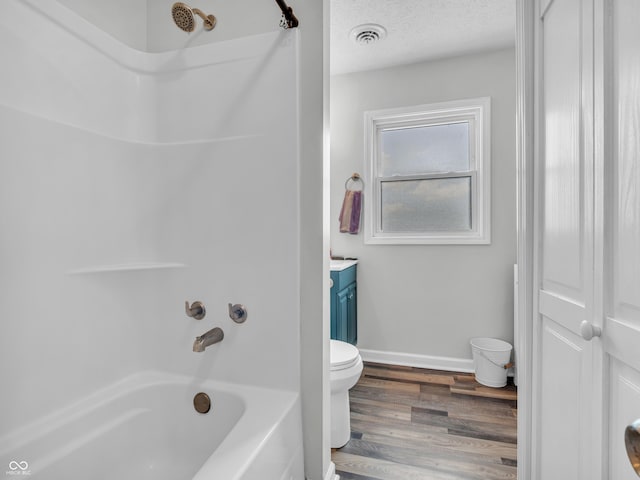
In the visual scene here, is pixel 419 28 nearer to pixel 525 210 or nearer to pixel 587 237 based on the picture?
pixel 525 210

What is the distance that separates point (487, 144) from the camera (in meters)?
2.61

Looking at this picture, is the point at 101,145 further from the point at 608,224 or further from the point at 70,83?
the point at 608,224

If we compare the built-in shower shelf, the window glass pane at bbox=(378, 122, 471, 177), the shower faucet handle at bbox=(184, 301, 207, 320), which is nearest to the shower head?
the built-in shower shelf

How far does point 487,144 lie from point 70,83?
8.65 feet

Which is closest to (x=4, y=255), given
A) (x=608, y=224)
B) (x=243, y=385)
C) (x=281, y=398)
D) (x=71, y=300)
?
(x=71, y=300)

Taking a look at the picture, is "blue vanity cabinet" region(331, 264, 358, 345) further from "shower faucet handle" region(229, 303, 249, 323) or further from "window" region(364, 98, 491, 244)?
"shower faucet handle" region(229, 303, 249, 323)

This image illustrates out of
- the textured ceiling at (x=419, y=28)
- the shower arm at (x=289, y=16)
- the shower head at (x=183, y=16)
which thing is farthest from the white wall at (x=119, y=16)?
the textured ceiling at (x=419, y=28)

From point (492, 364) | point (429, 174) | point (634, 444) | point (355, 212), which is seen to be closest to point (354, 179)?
point (355, 212)

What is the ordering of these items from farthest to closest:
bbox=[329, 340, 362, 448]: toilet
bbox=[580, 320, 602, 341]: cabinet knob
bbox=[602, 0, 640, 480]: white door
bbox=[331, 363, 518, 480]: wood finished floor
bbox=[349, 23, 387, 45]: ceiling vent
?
1. bbox=[349, 23, 387, 45]: ceiling vent
2. bbox=[329, 340, 362, 448]: toilet
3. bbox=[331, 363, 518, 480]: wood finished floor
4. bbox=[580, 320, 602, 341]: cabinet knob
5. bbox=[602, 0, 640, 480]: white door

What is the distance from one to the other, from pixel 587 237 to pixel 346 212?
2.11m

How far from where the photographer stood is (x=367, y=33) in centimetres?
232

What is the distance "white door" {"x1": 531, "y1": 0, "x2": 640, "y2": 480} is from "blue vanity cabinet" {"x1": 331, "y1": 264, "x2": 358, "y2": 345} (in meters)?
1.43

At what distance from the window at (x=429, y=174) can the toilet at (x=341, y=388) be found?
133 centimetres

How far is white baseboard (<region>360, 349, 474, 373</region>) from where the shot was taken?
2.69 meters
